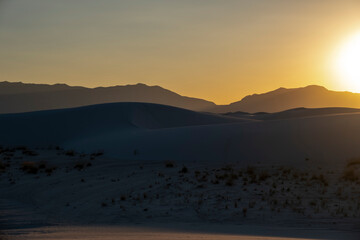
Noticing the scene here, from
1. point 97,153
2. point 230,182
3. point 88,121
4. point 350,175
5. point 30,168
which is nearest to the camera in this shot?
→ point 230,182

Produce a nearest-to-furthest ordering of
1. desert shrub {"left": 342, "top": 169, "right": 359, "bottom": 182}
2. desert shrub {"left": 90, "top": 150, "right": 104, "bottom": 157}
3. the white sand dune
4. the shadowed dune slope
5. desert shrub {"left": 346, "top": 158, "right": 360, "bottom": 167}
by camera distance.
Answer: desert shrub {"left": 342, "top": 169, "right": 359, "bottom": 182}
desert shrub {"left": 346, "top": 158, "right": 360, "bottom": 167}
the white sand dune
desert shrub {"left": 90, "top": 150, "right": 104, "bottom": 157}
the shadowed dune slope

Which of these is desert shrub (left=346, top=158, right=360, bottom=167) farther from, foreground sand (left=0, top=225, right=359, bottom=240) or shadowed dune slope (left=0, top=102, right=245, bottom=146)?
shadowed dune slope (left=0, top=102, right=245, bottom=146)

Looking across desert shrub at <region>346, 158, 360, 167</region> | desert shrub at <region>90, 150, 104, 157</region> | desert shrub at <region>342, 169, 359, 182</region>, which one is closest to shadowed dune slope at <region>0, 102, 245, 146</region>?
desert shrub at <region>90, 150, 104, 157</region>

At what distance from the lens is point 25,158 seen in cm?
2800

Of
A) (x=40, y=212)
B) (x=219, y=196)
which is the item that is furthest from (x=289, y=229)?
(x=40, y=212)

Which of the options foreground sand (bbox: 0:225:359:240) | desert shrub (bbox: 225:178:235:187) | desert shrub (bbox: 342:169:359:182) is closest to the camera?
foreground sand (bbox: 0:225:359:240)

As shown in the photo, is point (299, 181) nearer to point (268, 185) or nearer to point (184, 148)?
point (268, 185)

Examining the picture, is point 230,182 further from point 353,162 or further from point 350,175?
point 353,162

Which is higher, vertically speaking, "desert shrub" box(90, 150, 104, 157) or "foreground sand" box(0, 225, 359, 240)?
"desert shrub" box(90, 150, 104, 157)

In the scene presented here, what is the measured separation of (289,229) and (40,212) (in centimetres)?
746

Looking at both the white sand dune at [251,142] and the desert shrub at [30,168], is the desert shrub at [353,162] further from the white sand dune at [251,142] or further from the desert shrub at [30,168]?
the desert shrub at [30,168]

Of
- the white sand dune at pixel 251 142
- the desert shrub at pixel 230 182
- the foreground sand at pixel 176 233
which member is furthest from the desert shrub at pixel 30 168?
the foreground sand at pixel 176 233

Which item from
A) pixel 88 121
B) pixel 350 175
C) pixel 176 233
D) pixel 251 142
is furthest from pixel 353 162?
pixel 88 121

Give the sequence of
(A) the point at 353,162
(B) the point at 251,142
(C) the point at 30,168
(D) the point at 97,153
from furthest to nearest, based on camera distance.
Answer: (D) the point at 97,153, (B) the point at 251,142, (C) the point at 30,168, (A) the point at 353,162
